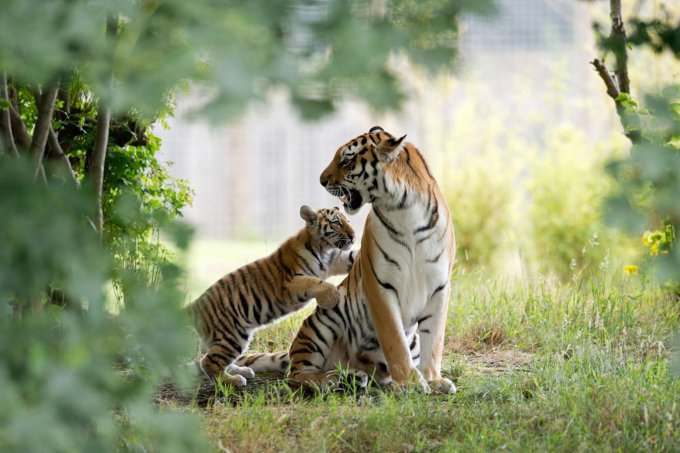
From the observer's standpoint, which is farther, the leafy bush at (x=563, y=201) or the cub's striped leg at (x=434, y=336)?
the leafy bush at (x=563, y=201)

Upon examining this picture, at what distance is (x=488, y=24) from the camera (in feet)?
5.43

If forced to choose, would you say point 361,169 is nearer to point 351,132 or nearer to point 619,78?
point 619,78

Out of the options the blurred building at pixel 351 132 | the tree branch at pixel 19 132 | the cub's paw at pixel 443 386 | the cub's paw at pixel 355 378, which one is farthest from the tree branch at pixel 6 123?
the blurred building at pixel 351 132

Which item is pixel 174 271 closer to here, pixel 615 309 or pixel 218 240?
pixel 615 309

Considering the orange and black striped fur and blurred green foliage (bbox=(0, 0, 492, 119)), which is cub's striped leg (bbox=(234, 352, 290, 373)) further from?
blurred green foliage (bbox=(0, 0, 492, 119))

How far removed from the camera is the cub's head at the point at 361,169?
3896 mm

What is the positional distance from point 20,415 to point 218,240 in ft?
41.5

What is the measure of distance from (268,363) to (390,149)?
141cm

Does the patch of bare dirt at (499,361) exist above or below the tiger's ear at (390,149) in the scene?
below

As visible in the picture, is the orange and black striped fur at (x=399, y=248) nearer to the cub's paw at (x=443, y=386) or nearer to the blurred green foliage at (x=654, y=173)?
the cub's paw at (x=443, y=386)

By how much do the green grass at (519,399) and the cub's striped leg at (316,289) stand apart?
0.47m

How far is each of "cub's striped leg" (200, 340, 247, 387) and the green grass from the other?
0.32 feet

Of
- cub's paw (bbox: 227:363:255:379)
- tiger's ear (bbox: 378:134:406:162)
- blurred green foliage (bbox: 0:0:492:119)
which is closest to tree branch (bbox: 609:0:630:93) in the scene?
blurred green foliage (bbox: 0:0:492:119)

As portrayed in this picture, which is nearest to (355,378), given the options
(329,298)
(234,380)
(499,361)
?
(329,298)
